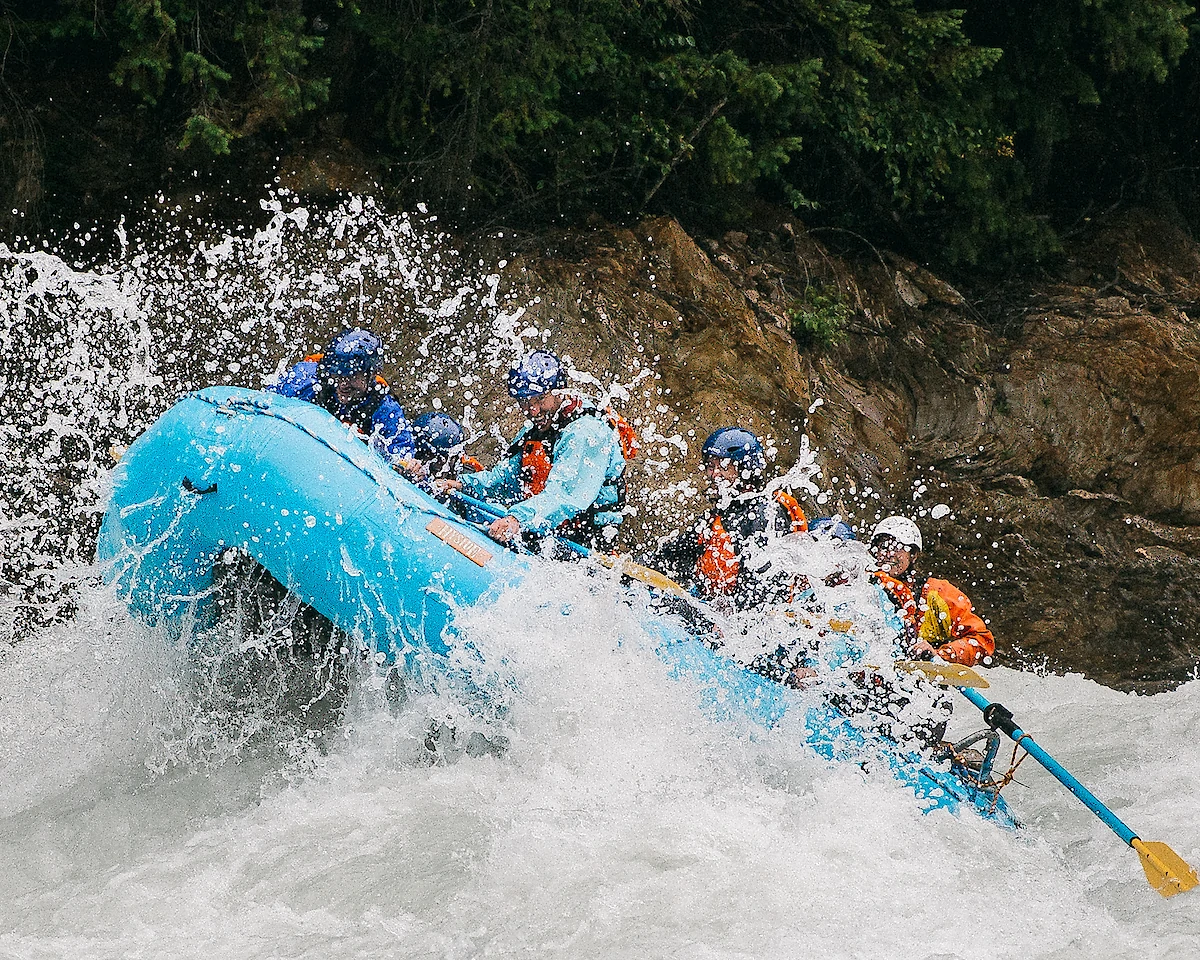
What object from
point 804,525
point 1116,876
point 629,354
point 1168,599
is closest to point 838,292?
point 629,354

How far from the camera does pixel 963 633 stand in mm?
5766

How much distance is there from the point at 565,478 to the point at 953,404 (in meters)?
5.55

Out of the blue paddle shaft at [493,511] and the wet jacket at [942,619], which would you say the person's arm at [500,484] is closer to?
the blue paddle shaft at [493,511]

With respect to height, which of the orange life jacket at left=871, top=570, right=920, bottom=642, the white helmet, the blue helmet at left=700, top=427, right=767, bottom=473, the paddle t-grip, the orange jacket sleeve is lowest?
the paddle t-grip

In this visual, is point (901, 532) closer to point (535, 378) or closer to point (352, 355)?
point (535, 378)

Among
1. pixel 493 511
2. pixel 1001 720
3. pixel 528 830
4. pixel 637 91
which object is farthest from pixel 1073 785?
pixel 637 91

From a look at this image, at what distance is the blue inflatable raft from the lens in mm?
4699

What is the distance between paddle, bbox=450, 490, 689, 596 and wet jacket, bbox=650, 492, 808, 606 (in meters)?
0.15

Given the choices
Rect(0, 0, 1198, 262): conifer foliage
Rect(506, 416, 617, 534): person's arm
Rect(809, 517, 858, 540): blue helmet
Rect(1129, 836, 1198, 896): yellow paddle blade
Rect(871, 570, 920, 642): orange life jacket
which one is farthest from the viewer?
Rect(0, 0, 1198, 262): conifer foliage

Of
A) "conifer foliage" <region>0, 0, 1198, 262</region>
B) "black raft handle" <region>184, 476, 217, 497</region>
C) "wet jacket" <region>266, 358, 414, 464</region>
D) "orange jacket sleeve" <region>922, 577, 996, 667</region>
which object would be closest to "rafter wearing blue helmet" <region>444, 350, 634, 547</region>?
"wet jacket" <region>266, 358, 414, 464</region>

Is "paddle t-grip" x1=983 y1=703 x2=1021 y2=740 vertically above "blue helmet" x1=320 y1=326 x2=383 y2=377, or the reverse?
"blue helmet" x1=320 y1=326 x2=383 y2=377

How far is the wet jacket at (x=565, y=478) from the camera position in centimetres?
529

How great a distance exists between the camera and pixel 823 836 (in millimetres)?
4848

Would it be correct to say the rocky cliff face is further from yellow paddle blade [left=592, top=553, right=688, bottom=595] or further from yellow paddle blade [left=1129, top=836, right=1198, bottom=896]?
yellow paddle blade [left=1129, top=836, right=1198, bottom=896]
